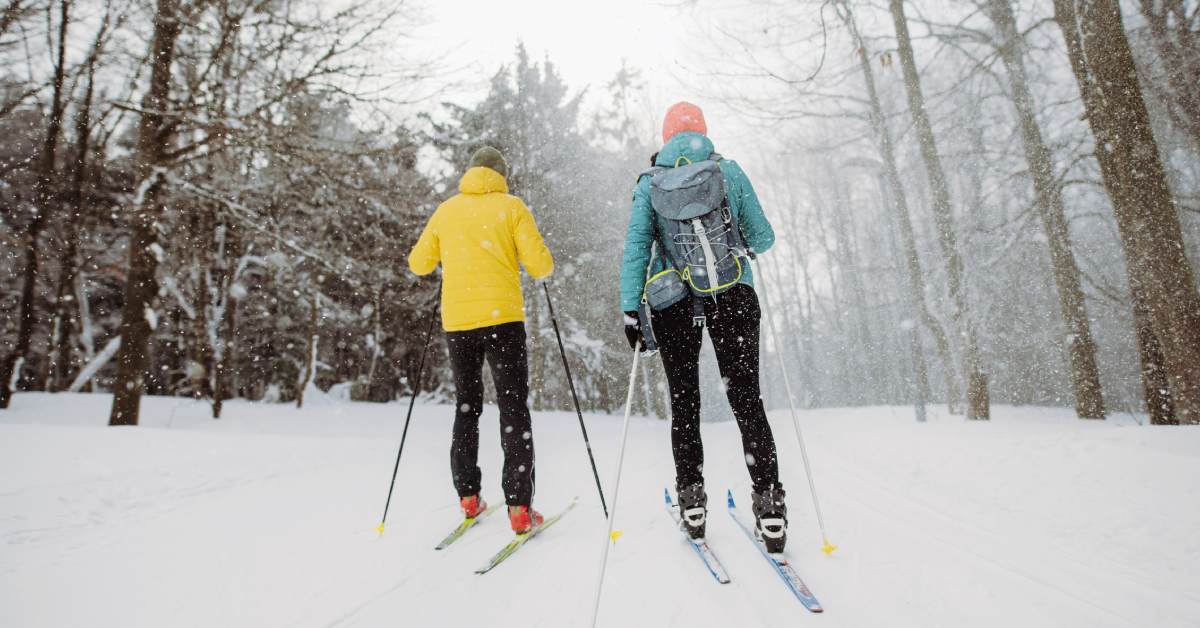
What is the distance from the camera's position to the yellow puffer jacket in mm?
3061

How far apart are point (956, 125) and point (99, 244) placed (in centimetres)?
2265

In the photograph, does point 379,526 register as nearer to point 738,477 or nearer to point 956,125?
point 738,477

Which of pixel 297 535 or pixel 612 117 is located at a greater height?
pixel 612 117

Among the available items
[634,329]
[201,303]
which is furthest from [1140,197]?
[201,303]

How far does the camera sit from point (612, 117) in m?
22.7

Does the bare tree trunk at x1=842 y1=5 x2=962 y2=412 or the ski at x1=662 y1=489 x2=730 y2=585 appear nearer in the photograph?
the ski at x1=662 y1=489 x2=730 y2=585

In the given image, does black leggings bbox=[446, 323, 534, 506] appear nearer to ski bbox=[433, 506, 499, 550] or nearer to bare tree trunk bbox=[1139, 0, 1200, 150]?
ski bbox=[433, 506, 499, 550]

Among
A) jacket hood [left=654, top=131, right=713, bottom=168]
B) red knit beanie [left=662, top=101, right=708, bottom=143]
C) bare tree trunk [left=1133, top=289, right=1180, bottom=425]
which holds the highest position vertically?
red knit beanie [left=662, top=101, right=708, bottom=143]

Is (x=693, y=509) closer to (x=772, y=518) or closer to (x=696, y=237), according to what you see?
(x=772, y=518)

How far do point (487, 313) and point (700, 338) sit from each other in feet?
4.13

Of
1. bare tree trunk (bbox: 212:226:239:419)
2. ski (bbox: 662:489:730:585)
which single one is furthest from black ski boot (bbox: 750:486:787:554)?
bare tree trunk (bbox: 212:226:239:419)

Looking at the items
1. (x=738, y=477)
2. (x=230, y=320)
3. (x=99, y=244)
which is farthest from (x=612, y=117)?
(x=738, y=477)

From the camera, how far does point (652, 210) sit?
9.21 feet

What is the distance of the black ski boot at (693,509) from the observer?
2.62 m
